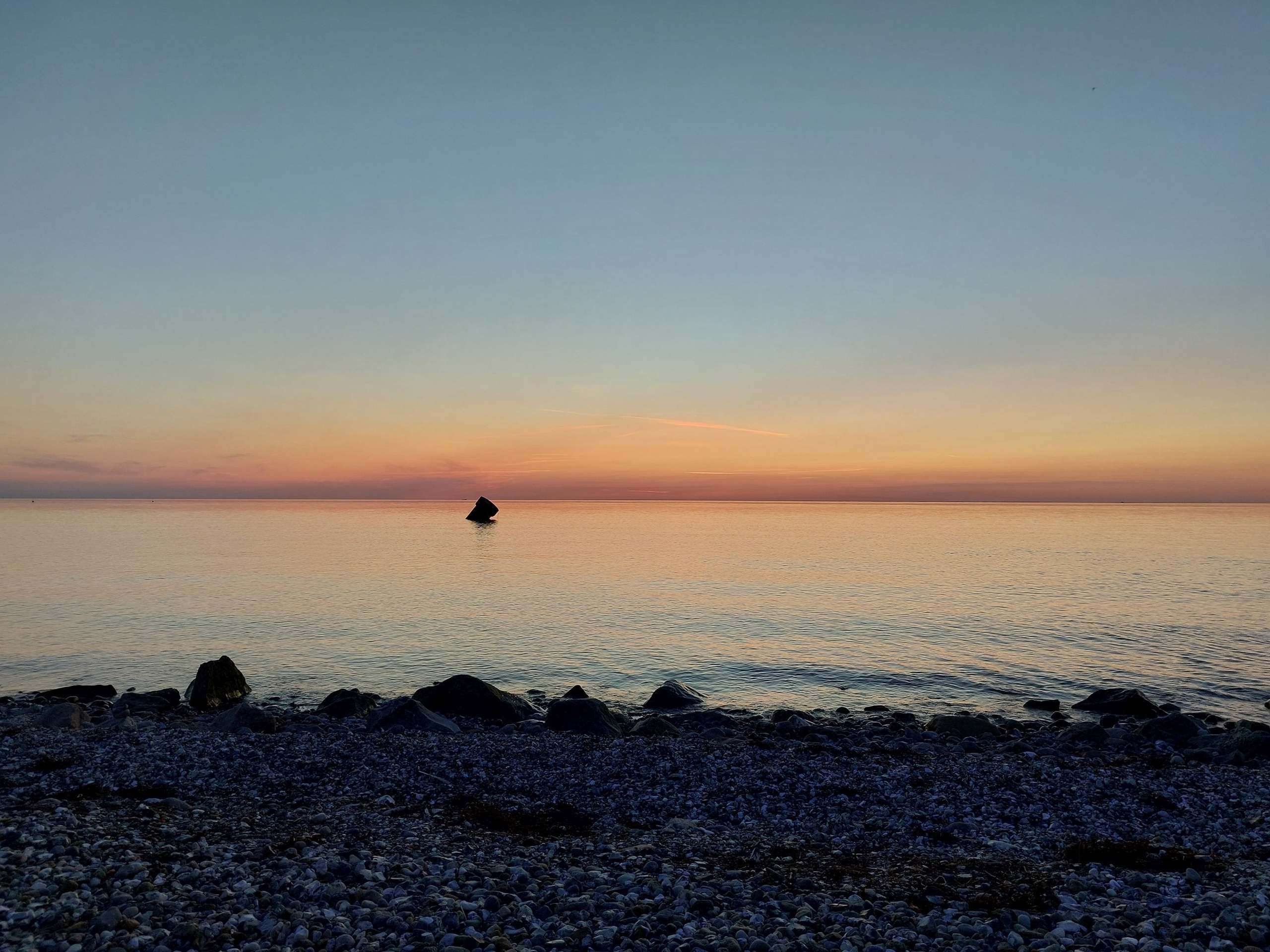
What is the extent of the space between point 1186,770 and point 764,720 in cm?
1202

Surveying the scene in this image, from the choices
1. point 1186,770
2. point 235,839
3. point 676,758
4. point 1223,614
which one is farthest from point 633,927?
point 1223,614

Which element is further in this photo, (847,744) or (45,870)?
(847,744)

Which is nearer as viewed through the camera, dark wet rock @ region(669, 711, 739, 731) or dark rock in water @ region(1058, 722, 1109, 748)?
dark rock in water @ region(1058, 722, 1109, 748)

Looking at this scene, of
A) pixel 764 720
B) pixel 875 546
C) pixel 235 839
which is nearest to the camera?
pixel 235 839

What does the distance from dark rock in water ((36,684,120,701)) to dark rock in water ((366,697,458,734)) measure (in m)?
12.9

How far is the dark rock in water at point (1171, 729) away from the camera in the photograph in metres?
23.7

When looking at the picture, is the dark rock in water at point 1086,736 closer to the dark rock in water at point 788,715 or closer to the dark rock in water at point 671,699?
the dark rock in water at point 788,715

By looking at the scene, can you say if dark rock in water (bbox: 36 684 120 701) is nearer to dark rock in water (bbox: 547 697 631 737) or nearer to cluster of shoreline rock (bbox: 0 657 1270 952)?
cluster of shoreline rock (bbox: 0 657 1270 952)

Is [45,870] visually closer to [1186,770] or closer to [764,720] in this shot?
[764,720]

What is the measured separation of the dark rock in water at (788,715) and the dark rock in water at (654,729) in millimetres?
3852

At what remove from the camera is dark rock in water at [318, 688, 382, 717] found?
26.1 meters

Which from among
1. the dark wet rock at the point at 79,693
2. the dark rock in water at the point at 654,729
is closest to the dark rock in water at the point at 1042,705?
the dark rock in water at the point at 654,729

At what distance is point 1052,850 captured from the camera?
13.9 m

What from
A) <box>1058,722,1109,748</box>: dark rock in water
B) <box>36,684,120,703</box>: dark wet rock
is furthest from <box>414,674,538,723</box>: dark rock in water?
<box>1058,722,1109,748</box>: dark rock in water
